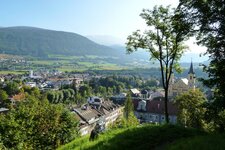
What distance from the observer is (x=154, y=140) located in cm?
1498

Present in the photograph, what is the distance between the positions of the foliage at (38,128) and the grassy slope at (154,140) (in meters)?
11.2

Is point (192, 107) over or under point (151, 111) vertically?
over

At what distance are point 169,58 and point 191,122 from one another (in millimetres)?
15255

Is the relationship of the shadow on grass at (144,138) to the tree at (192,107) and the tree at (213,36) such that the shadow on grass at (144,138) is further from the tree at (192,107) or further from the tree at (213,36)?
the tree at (192,107)

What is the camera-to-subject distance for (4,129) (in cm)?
2688

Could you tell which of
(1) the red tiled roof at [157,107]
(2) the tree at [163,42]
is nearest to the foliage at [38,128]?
(2) the tree at [163,42]

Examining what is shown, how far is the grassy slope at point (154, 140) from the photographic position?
12242mm

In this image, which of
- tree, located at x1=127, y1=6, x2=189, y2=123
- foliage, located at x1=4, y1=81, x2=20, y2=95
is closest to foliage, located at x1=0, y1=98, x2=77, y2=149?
tree, located at x1=127, y1=6, x2=189, y2=123

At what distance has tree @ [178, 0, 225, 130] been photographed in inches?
655

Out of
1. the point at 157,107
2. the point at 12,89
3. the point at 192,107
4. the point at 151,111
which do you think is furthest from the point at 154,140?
the point at 12,89

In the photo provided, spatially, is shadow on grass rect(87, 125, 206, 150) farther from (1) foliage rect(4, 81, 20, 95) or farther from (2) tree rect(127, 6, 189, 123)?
(1) foliage rect(4, 81, 20, 95)

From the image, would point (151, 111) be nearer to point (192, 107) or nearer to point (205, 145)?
point (192, 107)

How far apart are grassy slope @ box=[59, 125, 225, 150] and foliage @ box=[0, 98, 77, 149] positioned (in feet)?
36.6

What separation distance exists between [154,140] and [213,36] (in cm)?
645
